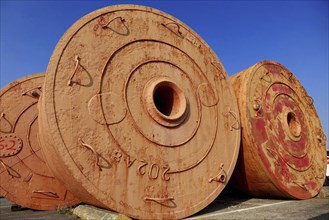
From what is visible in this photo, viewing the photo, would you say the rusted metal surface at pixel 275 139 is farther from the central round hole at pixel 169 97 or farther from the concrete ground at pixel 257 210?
the central round hole at pixel 169 97

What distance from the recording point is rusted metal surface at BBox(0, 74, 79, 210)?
23.1 ft

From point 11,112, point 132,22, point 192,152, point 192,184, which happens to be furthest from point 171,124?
point 11,112

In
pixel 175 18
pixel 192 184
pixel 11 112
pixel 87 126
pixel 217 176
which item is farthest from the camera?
pixel 11 112

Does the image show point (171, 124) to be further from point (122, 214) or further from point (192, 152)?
point (122, 214)

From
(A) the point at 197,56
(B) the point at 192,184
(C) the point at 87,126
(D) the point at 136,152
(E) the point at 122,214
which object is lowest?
(E) the point at 122,214

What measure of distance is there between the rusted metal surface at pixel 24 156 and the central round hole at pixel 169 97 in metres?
3.03

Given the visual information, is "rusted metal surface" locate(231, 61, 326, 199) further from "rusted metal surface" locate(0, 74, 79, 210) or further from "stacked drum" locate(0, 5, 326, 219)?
"rusted metal surface" locate(0, 74, 79, 210)

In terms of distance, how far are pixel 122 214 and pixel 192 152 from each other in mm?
1767

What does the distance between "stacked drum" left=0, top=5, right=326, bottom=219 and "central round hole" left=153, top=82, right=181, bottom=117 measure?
0.02 m

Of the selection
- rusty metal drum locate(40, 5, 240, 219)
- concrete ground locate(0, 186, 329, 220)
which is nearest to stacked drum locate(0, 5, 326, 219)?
rusty metal drum locate(40, 5, 240, 219)

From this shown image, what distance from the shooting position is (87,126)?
15.0 feet

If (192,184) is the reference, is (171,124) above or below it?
above

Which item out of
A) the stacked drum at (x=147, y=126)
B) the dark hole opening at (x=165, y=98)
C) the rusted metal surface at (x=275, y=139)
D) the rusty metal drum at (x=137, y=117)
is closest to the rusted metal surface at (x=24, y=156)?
the stacked drum at (x=147, y=126)

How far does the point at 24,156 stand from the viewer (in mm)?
7430
